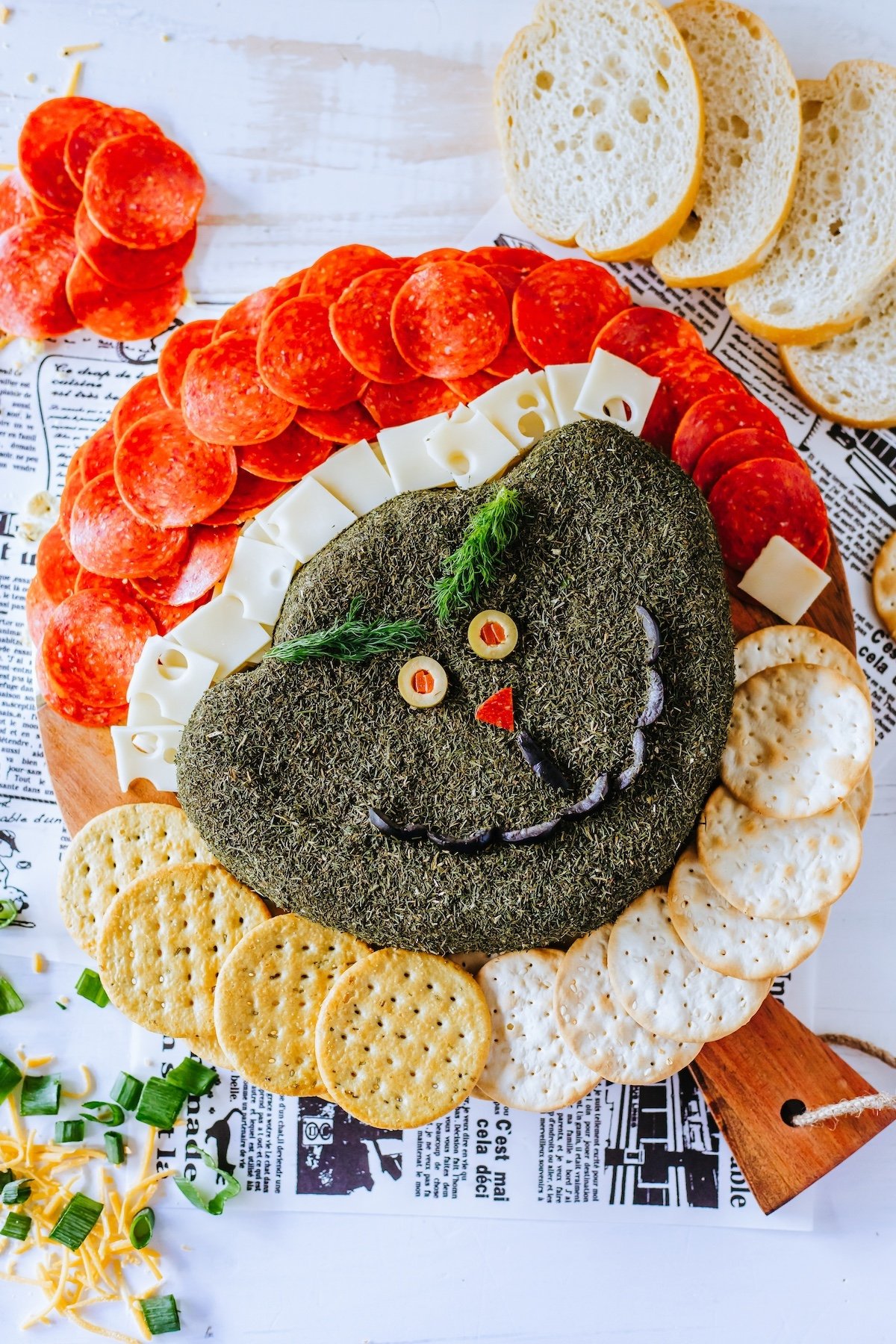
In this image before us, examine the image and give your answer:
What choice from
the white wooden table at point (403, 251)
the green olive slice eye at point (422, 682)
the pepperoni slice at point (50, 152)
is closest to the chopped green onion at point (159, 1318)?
the white wooden table at point (403, 251)

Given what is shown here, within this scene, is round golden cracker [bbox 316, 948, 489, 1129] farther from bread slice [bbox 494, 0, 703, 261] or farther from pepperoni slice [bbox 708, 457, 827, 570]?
bread slice [bbox 494, 0, 703, 261]

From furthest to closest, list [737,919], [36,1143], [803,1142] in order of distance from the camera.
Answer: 1. [36,1143]
2. [803,1142]
3. [737,919]

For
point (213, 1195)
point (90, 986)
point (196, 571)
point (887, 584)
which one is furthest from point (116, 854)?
point (887, 584)

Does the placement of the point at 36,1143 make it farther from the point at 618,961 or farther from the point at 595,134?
the point at 595,134

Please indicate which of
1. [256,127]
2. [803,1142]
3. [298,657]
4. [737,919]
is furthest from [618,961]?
[256,127]

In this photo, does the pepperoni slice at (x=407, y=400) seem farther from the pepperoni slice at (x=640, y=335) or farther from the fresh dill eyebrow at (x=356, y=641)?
the fresh dill eyebrow at (x=356, y=641)

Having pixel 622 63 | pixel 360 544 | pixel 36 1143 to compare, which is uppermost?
pixel 622 63
